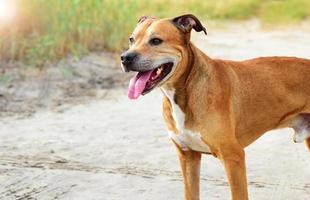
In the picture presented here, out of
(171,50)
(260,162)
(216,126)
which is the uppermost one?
(171,50)

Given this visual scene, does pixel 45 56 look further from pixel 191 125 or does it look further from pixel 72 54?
pixel 191 125

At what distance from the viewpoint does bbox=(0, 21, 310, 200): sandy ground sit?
21.6 feet

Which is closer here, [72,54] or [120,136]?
→ [120,136]

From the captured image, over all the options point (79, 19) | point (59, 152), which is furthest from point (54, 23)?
point (59, 152)

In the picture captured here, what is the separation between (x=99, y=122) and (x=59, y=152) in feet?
3.95

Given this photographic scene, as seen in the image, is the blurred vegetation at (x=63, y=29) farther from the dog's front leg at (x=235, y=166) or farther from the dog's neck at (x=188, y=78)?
the dog's front leg at (x=235, y=166)

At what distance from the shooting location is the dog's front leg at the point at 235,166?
536 cm

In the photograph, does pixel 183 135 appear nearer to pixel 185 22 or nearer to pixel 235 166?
pixel 235 166

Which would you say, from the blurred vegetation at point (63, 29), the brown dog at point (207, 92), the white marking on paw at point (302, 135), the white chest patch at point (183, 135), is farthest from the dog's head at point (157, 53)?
the blurred vegetation at point (63, 29)

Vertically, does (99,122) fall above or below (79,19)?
below

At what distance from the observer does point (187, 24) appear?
544cm

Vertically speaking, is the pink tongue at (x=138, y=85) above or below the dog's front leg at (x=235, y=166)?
above

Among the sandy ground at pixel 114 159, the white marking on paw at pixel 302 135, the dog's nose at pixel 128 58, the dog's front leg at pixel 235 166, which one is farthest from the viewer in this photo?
the sandy ground at pixel 114 159

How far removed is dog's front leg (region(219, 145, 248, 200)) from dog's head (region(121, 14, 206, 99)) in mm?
616
